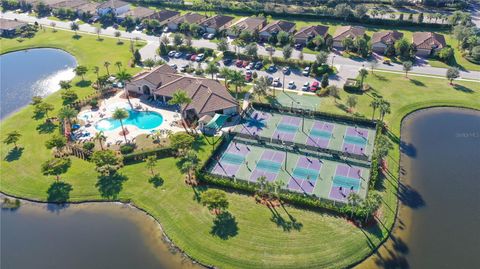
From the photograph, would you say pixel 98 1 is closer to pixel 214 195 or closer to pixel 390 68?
pixel 390 68

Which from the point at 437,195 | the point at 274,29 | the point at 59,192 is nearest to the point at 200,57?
the point at 274,29

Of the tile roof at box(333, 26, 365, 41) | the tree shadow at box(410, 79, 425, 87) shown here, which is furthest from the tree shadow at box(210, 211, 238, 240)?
the tile roof at box(333, 26, 365, 41)

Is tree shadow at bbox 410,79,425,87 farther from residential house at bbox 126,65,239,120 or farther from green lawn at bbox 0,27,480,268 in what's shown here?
residential house at bbox 126,65,239,120

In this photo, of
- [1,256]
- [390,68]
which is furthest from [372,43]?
[1,256]

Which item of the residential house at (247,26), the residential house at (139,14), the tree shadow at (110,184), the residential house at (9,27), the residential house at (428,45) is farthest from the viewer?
the residential house at (139,14)

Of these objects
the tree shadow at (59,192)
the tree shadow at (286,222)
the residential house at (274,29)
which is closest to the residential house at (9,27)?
the residential house at (274,29)

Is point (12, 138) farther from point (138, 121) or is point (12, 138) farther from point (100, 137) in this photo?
point (138, 121)

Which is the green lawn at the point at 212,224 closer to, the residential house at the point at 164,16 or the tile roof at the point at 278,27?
the tile roof at the point at 278,27
